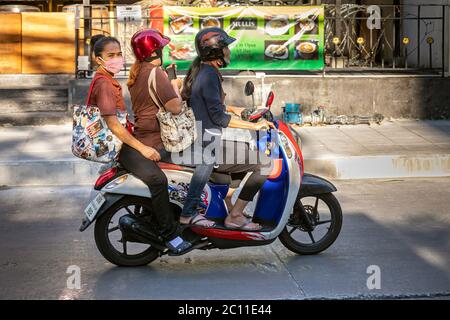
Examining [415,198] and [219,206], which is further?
[415,198]

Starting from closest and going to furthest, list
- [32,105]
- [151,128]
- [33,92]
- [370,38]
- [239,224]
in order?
[151,128], [239,224], [32,105], [33,92], [370,38]

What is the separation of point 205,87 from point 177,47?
7372mm

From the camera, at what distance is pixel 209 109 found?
6449mm

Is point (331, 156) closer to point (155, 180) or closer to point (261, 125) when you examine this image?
point (261, 125)

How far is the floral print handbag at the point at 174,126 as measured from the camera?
20.8 ft

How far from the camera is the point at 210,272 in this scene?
657 cm

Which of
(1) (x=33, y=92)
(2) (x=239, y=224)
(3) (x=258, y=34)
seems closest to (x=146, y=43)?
(2) (x=239, y=224)

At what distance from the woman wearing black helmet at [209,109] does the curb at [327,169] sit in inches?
162

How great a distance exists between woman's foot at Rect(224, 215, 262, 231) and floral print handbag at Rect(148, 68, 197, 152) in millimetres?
683

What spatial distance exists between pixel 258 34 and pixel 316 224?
7357 millimetres

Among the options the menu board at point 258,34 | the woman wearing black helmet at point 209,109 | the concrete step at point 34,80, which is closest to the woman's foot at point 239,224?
the woman wearing black helmet at point 209,109

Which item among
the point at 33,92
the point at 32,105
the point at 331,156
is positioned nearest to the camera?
the point at 331,156

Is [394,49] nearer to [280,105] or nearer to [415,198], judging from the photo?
[280,105]
